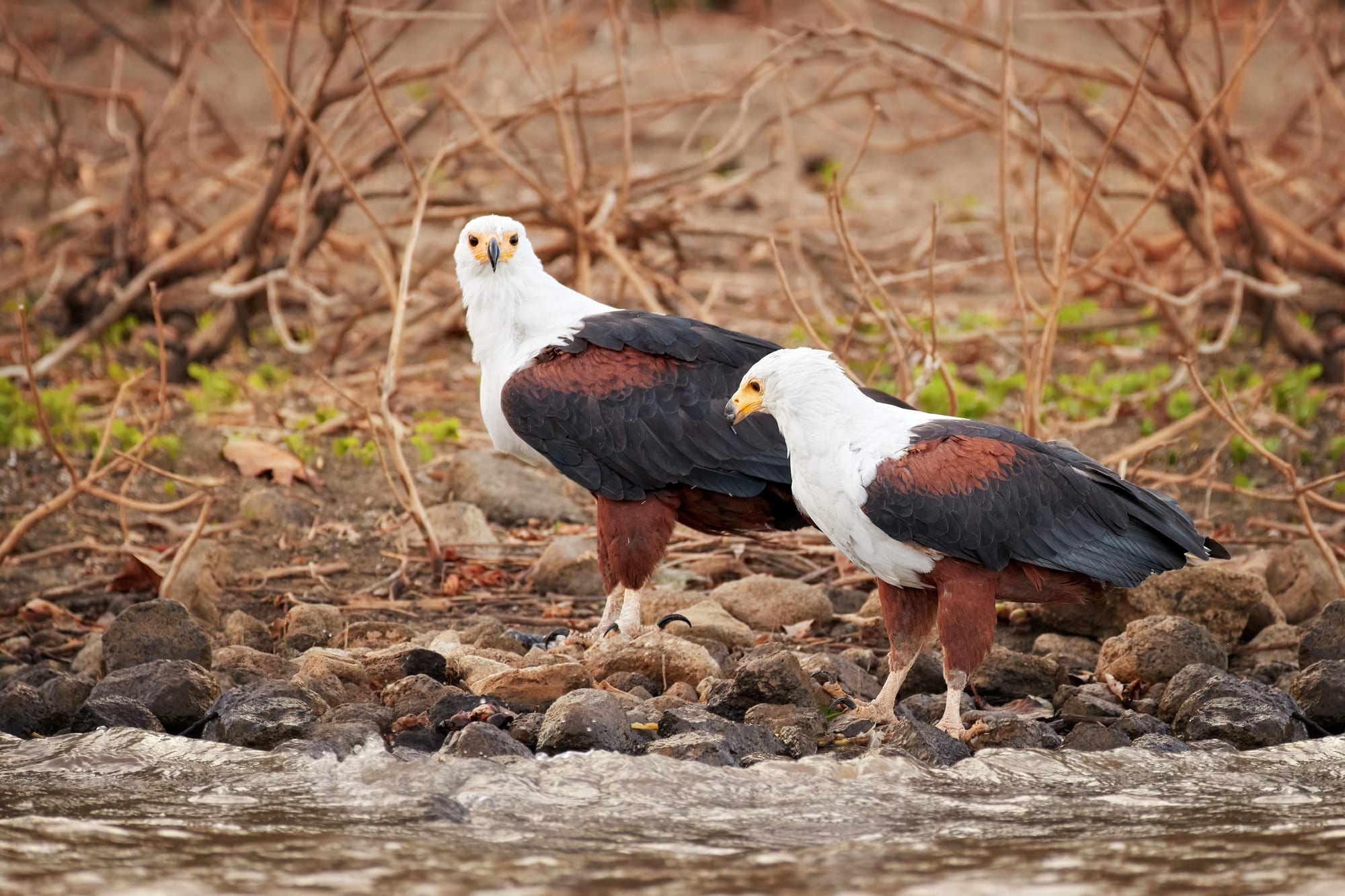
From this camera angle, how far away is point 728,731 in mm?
3896

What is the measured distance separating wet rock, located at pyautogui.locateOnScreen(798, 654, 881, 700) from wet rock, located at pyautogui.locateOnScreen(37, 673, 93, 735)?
212 centimetres

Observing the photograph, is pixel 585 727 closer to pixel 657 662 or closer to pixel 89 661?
pixel 657 662

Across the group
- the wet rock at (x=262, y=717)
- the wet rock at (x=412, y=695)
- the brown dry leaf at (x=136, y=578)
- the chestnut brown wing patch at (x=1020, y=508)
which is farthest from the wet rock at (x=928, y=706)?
the brown dry leaf at (x=136, y=578)

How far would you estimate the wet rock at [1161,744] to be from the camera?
3949mm

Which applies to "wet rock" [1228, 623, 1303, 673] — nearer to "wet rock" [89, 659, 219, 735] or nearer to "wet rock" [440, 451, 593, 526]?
"wet rock" [440, 451, 593, 526]

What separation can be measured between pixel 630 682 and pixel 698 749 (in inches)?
29.0

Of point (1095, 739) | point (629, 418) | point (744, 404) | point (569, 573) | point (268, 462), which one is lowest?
point (1095, 739)

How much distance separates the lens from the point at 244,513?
627 centimetres

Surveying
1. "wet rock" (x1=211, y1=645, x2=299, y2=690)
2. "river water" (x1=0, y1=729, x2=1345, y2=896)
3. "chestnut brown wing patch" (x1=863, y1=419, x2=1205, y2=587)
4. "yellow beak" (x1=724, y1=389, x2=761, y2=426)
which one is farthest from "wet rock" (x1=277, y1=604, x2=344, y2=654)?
"chestnut brown wing patch" (x1=863, y1=419, x2=1205, y2=587)

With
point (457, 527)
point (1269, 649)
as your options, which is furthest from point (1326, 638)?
point (457, 527)

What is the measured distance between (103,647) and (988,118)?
15.7 ft

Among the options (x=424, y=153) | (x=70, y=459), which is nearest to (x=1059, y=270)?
(x=70, y=459)

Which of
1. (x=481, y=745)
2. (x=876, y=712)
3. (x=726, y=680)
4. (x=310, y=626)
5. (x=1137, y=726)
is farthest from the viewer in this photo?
(x=310, y=626)

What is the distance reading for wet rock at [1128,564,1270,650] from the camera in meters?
4.91
